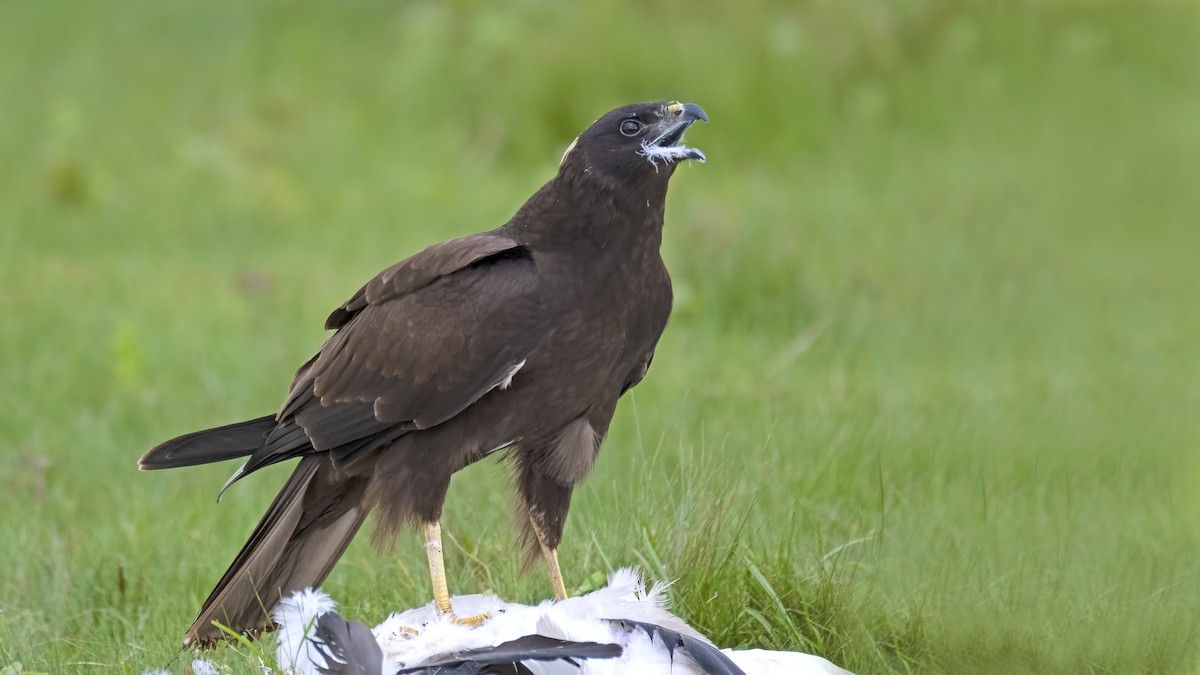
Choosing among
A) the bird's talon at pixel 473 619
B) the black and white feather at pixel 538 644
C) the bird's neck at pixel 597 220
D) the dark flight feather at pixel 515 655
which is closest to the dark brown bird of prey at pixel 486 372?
the bird's neck at pixel 597 220

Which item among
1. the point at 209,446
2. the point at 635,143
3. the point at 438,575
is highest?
the point at 635,143

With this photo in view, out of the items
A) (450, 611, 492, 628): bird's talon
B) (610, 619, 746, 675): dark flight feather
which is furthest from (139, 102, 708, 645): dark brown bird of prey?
(610, 619, 746, 675): dark flight feather

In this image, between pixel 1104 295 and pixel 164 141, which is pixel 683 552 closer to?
pixel 1104 295

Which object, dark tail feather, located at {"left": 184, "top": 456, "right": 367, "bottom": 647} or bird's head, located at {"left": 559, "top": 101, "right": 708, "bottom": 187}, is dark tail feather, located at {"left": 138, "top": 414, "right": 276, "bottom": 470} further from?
bird's head, located at {"left": 559, "top": 101, "right": 708, "bottom": 187}

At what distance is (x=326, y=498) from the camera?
4125 millimetres

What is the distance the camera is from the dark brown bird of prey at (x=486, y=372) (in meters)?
3.75

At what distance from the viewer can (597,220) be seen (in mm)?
3826

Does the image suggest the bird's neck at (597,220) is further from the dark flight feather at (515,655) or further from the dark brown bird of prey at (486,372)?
the dark flight feather at (515,655)

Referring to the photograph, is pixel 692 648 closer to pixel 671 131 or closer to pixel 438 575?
pixel 438 575

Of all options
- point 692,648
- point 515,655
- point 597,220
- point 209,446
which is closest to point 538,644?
point 515,655

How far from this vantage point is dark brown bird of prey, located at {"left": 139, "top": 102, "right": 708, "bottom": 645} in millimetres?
3746

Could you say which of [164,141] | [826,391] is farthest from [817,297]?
[164,141]

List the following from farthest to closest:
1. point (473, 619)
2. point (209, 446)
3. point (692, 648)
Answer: point (209, 446), point (473, 619), point (692, 648)

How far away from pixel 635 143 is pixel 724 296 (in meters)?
3.88
